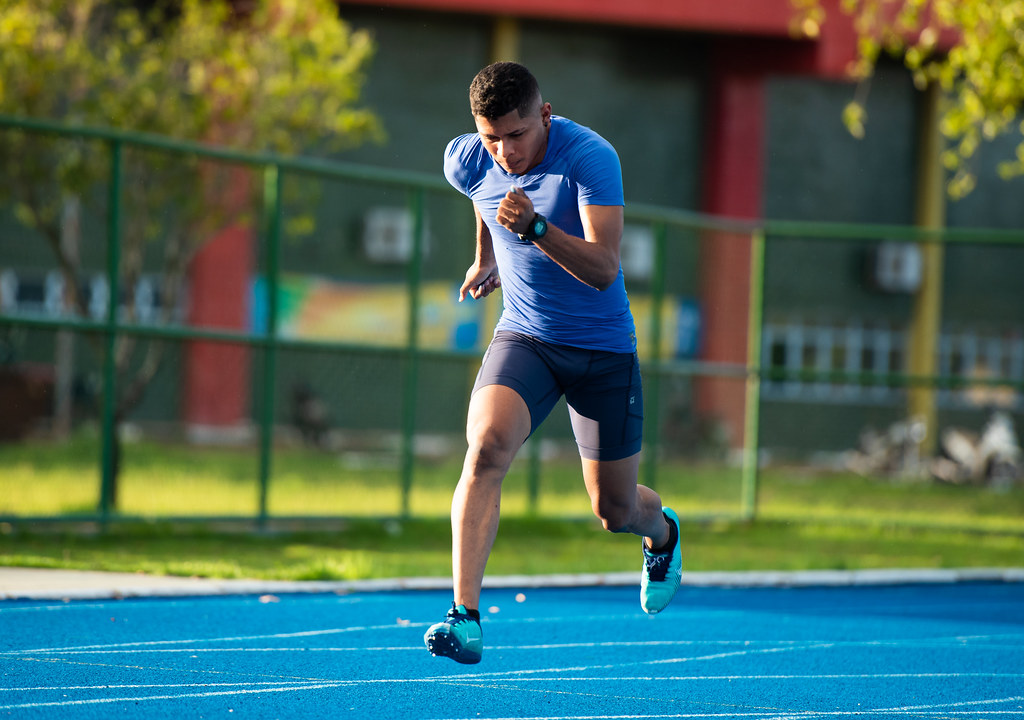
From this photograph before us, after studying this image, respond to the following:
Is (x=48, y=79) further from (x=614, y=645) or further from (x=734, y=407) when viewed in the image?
(x=614, y=645)

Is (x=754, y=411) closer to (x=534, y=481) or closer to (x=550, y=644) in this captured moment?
(x=534, y=481)

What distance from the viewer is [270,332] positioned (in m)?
10.3

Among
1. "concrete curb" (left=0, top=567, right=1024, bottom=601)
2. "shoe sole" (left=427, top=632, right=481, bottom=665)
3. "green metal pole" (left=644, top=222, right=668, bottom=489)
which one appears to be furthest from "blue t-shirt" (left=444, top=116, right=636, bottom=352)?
"green metal pole" (left=644, top=222, right=668, bottom=489)

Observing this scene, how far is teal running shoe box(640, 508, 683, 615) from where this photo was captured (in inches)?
231

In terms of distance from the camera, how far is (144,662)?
5457 millimetres

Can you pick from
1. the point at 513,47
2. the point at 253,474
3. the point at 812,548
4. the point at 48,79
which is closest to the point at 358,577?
the point at 253,474

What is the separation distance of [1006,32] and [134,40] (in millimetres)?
8188

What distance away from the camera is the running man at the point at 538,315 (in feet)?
15.0

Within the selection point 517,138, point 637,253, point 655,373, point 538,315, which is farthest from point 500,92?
point 637,253

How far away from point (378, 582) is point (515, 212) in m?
4.05

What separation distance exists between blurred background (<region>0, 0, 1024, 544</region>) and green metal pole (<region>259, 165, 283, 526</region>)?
2 centimetres

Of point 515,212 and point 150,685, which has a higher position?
point 515,212

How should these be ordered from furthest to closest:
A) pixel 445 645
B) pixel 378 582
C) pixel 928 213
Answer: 1. pixel 928 213
2. pixel 378 582
3. pixel 445 645

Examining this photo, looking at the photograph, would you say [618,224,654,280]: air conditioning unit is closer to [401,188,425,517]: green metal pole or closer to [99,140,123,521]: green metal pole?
[401,188,425,517]: green metal pole
